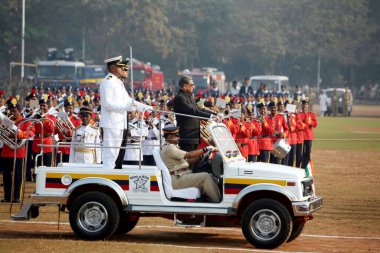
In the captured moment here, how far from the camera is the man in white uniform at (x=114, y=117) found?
14.0 m

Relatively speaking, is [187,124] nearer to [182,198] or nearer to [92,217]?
[182,198]

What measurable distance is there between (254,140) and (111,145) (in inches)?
396

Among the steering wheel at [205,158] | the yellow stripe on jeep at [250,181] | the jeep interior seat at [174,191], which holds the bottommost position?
the jeep interior seat at [174,191]

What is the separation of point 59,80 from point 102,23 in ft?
92.8

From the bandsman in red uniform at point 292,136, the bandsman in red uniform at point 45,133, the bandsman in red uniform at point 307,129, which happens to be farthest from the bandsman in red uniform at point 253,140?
the bandsman in red uniform at point 45,133

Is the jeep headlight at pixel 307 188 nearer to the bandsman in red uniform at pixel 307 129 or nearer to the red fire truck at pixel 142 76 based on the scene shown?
the bandsman in red uniform at pixel 307 129

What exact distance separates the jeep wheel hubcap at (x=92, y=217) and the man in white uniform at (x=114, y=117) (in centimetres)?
58

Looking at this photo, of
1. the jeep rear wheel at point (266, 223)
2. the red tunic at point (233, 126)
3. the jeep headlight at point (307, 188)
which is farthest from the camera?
the red tunic at point (233, 126)

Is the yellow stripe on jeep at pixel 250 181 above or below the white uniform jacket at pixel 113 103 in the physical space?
below

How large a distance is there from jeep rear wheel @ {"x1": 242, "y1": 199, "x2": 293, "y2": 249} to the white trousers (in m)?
1.99

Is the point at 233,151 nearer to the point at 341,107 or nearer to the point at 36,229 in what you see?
the point at 36,229

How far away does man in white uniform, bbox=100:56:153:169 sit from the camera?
14.0 m

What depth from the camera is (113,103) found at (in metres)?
14.0

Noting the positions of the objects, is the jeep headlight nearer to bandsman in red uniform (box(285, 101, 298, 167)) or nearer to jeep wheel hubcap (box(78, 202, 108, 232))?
jeep wheel hubcap (box(78, 202, 108, 232))
